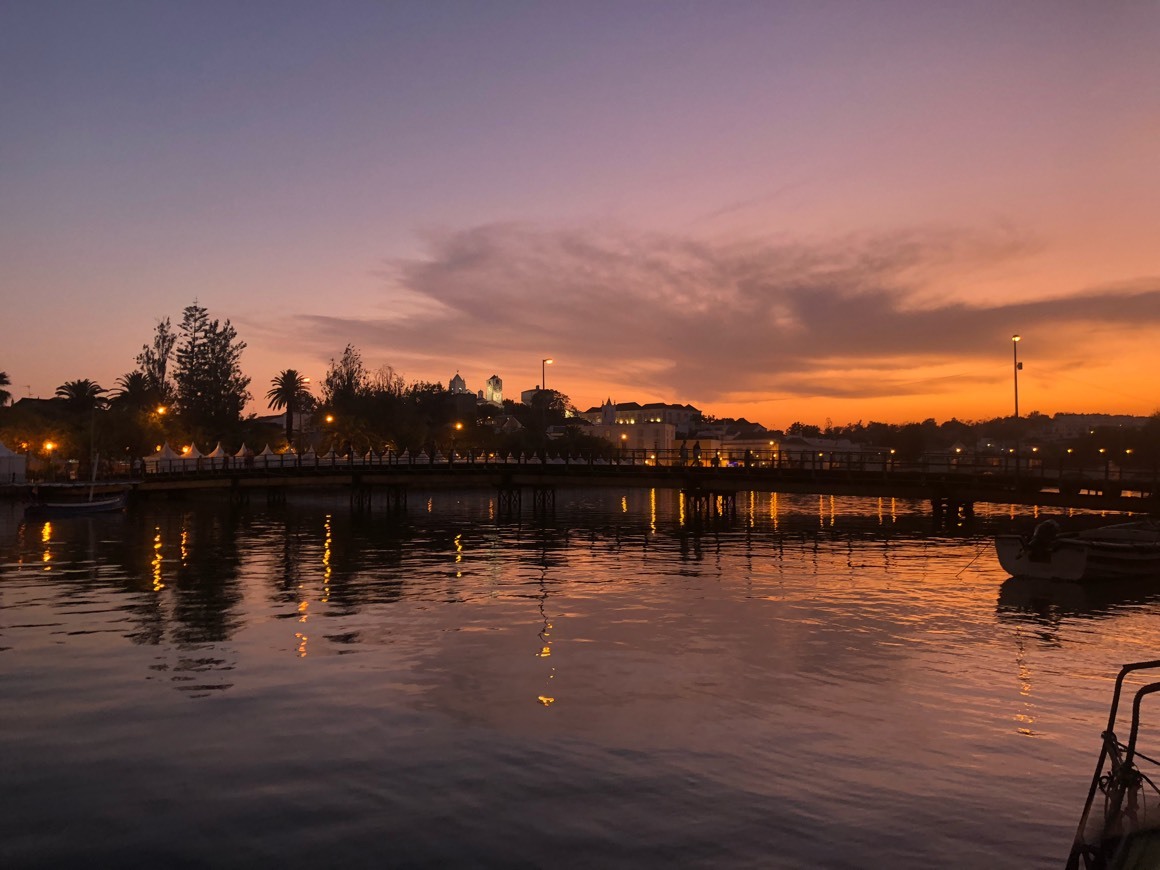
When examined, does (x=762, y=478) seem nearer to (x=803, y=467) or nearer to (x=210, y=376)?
(x=803, y=467)

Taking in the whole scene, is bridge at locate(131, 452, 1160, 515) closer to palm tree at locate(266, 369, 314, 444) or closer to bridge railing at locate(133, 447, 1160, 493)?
bridge railing at locate(133, 447, 1160, 493)

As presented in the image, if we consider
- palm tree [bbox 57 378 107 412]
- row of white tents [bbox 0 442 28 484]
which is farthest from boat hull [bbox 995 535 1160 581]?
palm tree [bbox 57 378 107 412]

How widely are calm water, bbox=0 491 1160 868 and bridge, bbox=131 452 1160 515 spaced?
2563 centimetres

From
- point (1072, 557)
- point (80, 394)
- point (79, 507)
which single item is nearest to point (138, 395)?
point (80, 394)

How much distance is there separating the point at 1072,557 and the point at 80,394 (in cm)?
13254

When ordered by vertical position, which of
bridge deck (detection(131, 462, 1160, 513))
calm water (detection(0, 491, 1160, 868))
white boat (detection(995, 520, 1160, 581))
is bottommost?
calm water (detection(0, 491, 1160, 868))

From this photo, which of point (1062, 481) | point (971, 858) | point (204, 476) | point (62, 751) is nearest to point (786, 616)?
point (971, 858)

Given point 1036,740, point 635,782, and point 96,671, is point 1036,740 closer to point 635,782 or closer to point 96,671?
point 635,782

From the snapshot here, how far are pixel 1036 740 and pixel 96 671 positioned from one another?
19521 mm

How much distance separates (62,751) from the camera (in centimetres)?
1502

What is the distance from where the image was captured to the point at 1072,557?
37531mm

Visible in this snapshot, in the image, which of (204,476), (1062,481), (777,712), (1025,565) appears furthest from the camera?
(204,476)

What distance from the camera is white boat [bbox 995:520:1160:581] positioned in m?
37.5

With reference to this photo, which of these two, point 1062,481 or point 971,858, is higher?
point 1062,481
